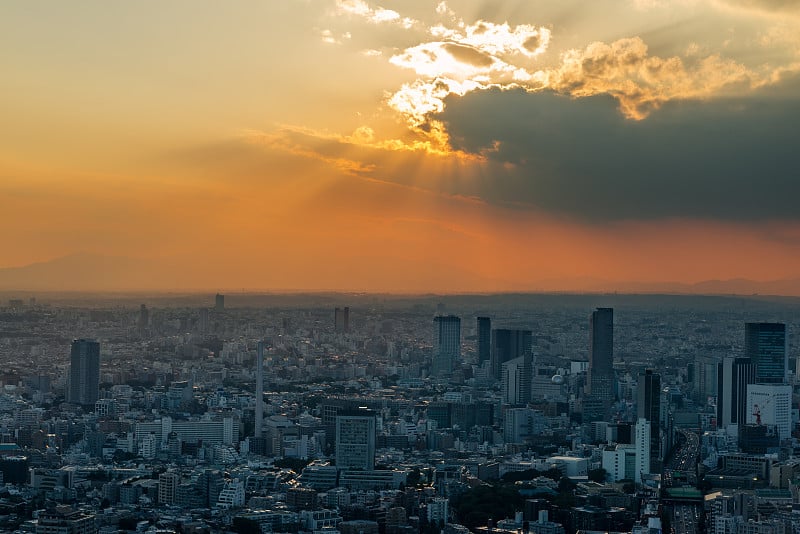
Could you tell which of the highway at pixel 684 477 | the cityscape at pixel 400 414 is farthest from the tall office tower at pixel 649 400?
the highway at pixel 684 477

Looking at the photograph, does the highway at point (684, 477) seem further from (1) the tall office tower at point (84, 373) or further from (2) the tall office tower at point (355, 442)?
(1) the tall office tower at point (84, 373)

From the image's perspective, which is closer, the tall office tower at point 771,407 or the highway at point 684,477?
the highway at point 684,477

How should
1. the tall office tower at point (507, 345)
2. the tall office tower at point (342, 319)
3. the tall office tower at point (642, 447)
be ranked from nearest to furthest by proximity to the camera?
A: the tall office tower at point (642, 447)
the tall office tower at point (507, 345)
the tall office tower at point (342, 319)

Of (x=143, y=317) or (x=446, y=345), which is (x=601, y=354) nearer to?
(x=446, y=345)

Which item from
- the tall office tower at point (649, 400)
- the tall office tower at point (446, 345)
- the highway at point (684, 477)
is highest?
the tall office tower at point (446, 345)

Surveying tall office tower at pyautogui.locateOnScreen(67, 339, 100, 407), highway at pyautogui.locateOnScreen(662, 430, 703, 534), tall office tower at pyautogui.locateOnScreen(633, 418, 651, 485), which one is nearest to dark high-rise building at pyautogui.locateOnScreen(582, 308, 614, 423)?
highway at pyautogui.locateOnScreen(662, 430, 703, 534)

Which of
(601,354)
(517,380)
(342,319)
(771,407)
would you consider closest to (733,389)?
(771,407)

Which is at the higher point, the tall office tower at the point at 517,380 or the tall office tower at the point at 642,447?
the tall office tower at the point at 517,380

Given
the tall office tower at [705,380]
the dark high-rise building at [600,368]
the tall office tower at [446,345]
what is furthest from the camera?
the tall office tower at [446,345]
